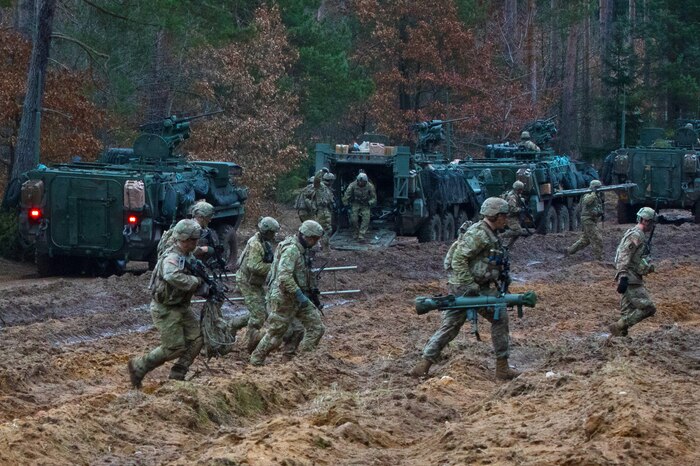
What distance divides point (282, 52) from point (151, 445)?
1097 inches

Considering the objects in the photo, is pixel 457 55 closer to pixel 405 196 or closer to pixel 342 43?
pixel 342 43

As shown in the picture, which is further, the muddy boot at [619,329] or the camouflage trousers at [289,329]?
the muddy boot at [619,329]

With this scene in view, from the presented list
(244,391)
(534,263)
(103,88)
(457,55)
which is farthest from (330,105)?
(244,391)

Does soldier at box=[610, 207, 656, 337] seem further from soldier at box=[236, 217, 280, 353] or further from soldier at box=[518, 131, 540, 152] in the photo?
soldier at box=[518, 131, 540, 152]

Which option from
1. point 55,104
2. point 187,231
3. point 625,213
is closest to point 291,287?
point 187,231

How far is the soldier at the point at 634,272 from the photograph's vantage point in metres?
14.6

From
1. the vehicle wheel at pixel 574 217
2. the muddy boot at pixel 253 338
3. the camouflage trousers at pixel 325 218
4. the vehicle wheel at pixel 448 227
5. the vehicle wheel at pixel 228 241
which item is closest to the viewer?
the muddy boot at pixel 253 338

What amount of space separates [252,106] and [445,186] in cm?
782

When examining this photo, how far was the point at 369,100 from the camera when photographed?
1725 inches

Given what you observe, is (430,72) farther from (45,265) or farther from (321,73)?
(45,265)

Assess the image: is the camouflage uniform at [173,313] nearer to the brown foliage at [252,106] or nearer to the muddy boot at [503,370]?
the muddy boot at [503,370]

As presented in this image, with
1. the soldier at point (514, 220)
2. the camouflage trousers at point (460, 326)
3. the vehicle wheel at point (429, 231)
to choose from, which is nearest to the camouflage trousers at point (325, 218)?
the soldier at point (514, 220)

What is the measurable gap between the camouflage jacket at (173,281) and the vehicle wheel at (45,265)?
11713 mm

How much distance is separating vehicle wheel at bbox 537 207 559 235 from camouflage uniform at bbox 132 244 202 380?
68.2 ft
